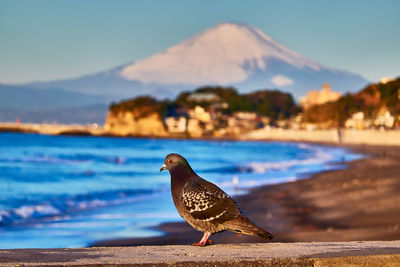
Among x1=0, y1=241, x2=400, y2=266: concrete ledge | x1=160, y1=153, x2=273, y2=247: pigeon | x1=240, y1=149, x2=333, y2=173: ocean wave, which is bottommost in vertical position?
x1=240, y1=149, x2=333, y2=173: ocean wave

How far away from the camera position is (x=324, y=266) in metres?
3.82

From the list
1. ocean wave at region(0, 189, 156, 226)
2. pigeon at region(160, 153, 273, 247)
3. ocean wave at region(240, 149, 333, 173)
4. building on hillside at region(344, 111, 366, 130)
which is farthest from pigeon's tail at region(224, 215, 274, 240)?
building on hillside at region(344, 111, 366, 130)

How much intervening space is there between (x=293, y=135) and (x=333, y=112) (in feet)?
46.5

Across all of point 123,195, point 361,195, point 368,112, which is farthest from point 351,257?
point 368,112

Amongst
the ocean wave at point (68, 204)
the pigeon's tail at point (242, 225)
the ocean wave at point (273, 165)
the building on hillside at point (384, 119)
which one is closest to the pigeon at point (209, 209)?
the pigeon's tail at point (242, 225)

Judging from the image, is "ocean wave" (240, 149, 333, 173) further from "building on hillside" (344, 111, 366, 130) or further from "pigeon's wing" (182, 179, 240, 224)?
"building on hillside" (344, 111, 366, 130)

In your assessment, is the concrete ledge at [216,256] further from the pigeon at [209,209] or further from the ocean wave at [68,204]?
the ocean wave at [68,204]

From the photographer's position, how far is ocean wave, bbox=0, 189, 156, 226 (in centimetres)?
1451

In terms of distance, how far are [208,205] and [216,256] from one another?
2.56 ft

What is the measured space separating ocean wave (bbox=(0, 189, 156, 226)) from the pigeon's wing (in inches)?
385

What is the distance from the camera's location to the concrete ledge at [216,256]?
366 cm

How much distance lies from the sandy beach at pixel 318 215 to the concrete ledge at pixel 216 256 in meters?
5.23

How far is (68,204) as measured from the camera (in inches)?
690

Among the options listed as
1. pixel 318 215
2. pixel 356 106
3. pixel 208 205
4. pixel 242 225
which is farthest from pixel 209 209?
pixel 356 106
